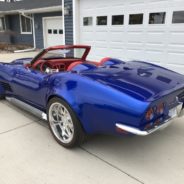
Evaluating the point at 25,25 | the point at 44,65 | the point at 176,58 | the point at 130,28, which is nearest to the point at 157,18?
the point at 130,28

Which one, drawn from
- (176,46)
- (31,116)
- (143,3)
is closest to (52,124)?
(31,116)

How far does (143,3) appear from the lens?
609 centimetres

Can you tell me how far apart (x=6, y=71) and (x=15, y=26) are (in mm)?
15421

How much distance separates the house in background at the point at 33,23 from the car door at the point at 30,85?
956 cm

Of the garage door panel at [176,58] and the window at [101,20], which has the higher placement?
the window at [101,20]

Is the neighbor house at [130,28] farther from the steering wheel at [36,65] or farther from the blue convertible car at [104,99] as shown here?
the steering wheel at [36,65]

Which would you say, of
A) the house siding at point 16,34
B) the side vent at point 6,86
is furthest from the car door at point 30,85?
the house siding at point 16,34

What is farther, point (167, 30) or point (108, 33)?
point (108, 33)

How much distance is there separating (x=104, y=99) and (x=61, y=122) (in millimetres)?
918

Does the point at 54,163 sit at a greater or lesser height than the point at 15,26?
lesser

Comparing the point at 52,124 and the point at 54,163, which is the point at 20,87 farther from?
the point at 54,163

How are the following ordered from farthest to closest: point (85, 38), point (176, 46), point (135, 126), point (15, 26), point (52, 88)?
point (15, 26) → point (85, 38) → point (176, 46) → point (52, 88) → point (135, 126)

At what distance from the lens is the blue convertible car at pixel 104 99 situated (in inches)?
84.7

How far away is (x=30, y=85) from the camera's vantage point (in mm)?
3365
